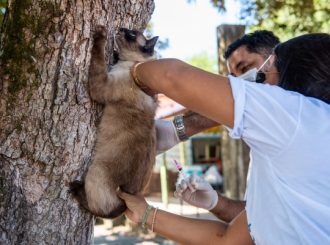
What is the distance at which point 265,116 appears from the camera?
172 cm

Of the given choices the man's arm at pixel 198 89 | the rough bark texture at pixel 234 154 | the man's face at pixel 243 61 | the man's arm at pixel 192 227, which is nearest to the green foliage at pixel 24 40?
the man's arm at pixel 198 89

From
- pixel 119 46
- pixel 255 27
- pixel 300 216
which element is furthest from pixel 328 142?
pixel 255 27

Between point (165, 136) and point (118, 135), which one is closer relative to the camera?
point (118, 135)

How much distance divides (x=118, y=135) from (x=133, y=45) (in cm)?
73

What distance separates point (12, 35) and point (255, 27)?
23.9ft

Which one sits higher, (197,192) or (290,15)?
(290,15)

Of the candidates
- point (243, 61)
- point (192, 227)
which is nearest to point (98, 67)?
point (192, 227)

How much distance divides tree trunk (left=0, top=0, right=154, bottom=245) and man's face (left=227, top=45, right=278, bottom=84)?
6.05 feet

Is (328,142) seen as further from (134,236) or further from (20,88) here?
(134,236)

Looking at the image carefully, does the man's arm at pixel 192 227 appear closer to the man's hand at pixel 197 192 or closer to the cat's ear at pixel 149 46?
the man's hand at pixel 197 192

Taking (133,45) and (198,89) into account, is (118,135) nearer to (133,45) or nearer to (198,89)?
(133,45)

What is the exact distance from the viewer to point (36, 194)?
7.93 ft

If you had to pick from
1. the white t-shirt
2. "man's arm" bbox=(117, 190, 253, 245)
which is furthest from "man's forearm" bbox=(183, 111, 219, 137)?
the white t-shirt

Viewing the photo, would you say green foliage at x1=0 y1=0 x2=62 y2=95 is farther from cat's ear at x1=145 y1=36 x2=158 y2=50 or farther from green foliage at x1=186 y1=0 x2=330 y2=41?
green foliage at x1=186 y1=0 x2=330 y2=41
